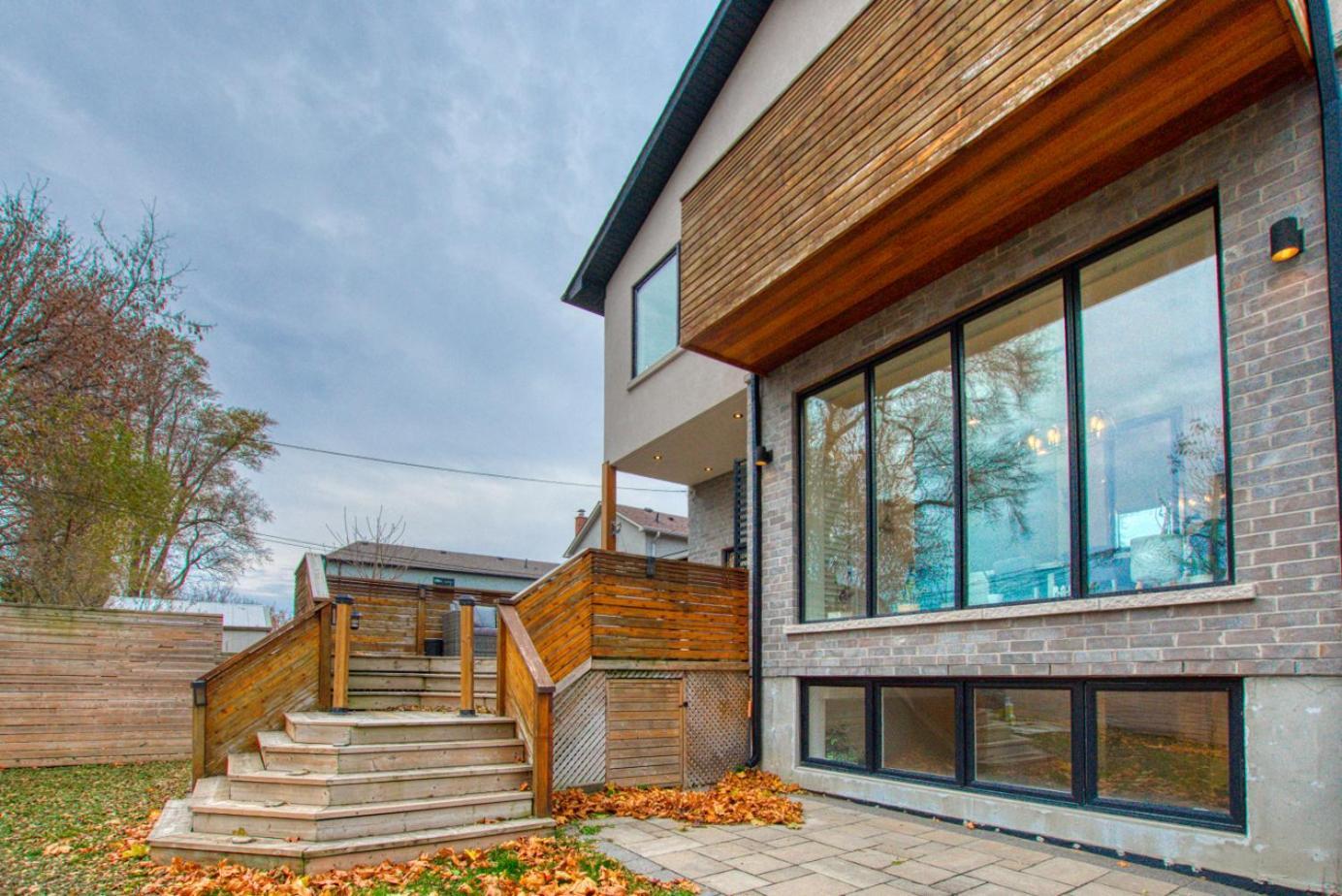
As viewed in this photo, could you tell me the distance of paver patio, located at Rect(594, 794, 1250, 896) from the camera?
3852 millimetres

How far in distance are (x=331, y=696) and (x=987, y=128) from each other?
6.88 meters

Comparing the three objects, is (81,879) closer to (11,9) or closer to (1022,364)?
(1022,364)

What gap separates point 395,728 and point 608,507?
6164 mm

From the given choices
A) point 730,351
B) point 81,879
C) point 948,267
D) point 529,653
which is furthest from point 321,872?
point 948,267

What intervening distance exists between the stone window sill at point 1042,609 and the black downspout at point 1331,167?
2.37 ft

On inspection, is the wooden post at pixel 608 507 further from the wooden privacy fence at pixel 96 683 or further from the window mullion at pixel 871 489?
the wooden privacy fence at pixel 96 683

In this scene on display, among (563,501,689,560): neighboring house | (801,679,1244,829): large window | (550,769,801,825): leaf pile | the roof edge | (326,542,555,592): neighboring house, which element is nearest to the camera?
→ (801,679,1244,829): large window

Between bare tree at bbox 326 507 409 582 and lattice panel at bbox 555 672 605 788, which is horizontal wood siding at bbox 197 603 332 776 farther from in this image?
bare tree at bbox 326 507 409 582

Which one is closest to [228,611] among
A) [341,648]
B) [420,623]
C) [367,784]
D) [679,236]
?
[420,623]

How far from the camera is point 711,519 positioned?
11.7 meters

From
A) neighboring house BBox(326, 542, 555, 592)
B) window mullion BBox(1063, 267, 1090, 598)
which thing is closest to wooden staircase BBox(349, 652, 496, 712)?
window mullion BBox(1063, 267, 1090, 598)

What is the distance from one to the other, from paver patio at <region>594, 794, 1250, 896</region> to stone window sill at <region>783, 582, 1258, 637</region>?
1417mm

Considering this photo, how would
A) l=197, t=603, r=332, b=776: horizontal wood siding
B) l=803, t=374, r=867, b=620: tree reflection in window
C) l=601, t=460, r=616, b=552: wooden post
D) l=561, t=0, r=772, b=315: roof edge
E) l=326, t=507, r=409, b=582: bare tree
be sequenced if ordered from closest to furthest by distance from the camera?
l=197, t=603, r=332, b=776: horizontal wood siding < l=803, t=374, r=867, b=620: tree reflection in window < l=561, t=0, r=772, b=315: roof edge < l=601, t=460, r=616, b=552: wooden post < l=326, t=507, r=409, b=582: bare tree

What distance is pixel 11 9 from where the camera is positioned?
35.7 feet
